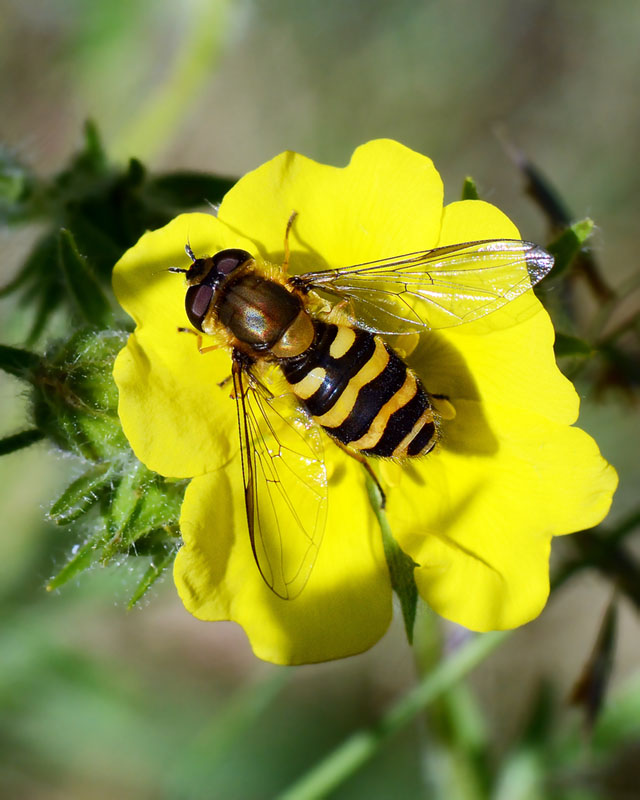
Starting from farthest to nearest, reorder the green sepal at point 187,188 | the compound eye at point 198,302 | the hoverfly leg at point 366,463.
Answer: the green sepal at point 187,188 < the hoverfly leg at point 366,463 < the compound eye at point 198,302

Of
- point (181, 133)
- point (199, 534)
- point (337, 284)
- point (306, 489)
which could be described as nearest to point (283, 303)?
point (337, 284)

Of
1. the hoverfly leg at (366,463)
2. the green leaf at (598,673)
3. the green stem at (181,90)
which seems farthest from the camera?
the green stem at (181,90)

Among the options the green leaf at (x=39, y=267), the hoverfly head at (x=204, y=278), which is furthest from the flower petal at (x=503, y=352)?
the green leaf at (x=39, y=267)

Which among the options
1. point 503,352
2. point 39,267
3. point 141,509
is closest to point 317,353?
point 503,352

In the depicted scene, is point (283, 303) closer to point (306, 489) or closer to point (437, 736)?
point (306, 489)

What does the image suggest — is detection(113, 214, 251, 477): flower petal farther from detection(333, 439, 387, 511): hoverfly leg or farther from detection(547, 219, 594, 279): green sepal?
detection(547, 219, 594, 279): green sepal

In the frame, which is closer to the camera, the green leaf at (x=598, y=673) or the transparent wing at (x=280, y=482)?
the transparent wing at (x=280, y=482)

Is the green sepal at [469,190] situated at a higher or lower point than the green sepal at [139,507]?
higher

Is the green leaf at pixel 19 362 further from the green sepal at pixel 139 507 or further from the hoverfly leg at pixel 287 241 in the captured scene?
the hoverfly leg at pixel 287 241
